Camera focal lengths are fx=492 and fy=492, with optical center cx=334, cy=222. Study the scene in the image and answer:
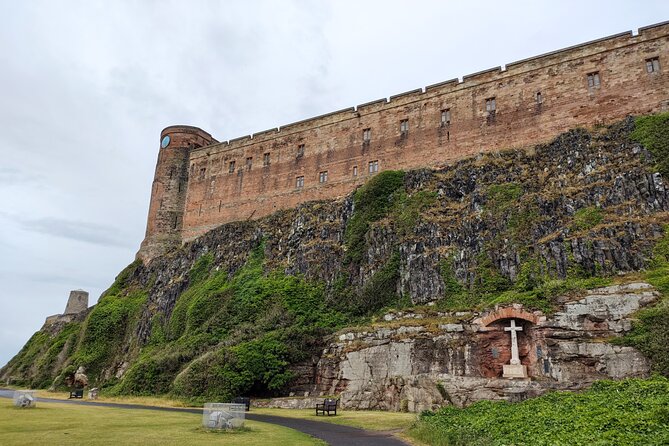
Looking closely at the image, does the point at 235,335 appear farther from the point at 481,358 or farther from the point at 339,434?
the point at 339,434

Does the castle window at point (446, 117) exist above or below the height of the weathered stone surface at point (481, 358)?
Result: above

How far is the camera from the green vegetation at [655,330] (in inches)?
661

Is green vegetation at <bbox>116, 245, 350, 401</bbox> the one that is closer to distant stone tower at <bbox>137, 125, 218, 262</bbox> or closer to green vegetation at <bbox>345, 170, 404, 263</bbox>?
green vegetation at <bbox>345, 170, 404, 263</bbox>

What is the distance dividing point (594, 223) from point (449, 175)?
9.91m

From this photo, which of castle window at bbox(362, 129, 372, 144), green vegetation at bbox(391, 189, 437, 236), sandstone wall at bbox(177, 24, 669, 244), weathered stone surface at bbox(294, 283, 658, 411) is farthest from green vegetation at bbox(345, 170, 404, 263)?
weathered stone surface at bbox(294, 283, 658, 411)

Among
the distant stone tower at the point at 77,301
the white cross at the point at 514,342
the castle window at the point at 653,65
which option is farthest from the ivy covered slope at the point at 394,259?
the distant stone tower at the point at 77,301

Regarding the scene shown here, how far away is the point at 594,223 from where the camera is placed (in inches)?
897

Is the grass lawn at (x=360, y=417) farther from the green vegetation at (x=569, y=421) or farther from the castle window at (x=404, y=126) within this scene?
the castle window at (x=404, y=126)

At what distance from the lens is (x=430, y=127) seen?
110 ft

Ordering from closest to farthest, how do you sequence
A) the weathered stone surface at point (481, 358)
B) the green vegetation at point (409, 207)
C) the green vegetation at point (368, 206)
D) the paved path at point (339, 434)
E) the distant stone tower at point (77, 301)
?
the paved path at point (339, 434) < the weathered stone surface at point (481, 358) < the green vegetation at point (409, 207) < the green vegetation at point (368, 206) < the distant stone tower at point (77, 301)

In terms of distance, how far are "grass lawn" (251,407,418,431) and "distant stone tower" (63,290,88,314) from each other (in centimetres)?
4898

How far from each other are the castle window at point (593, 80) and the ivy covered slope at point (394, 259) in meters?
3.26

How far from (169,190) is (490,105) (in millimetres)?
29463

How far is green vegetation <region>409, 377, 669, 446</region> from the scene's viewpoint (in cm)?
876
